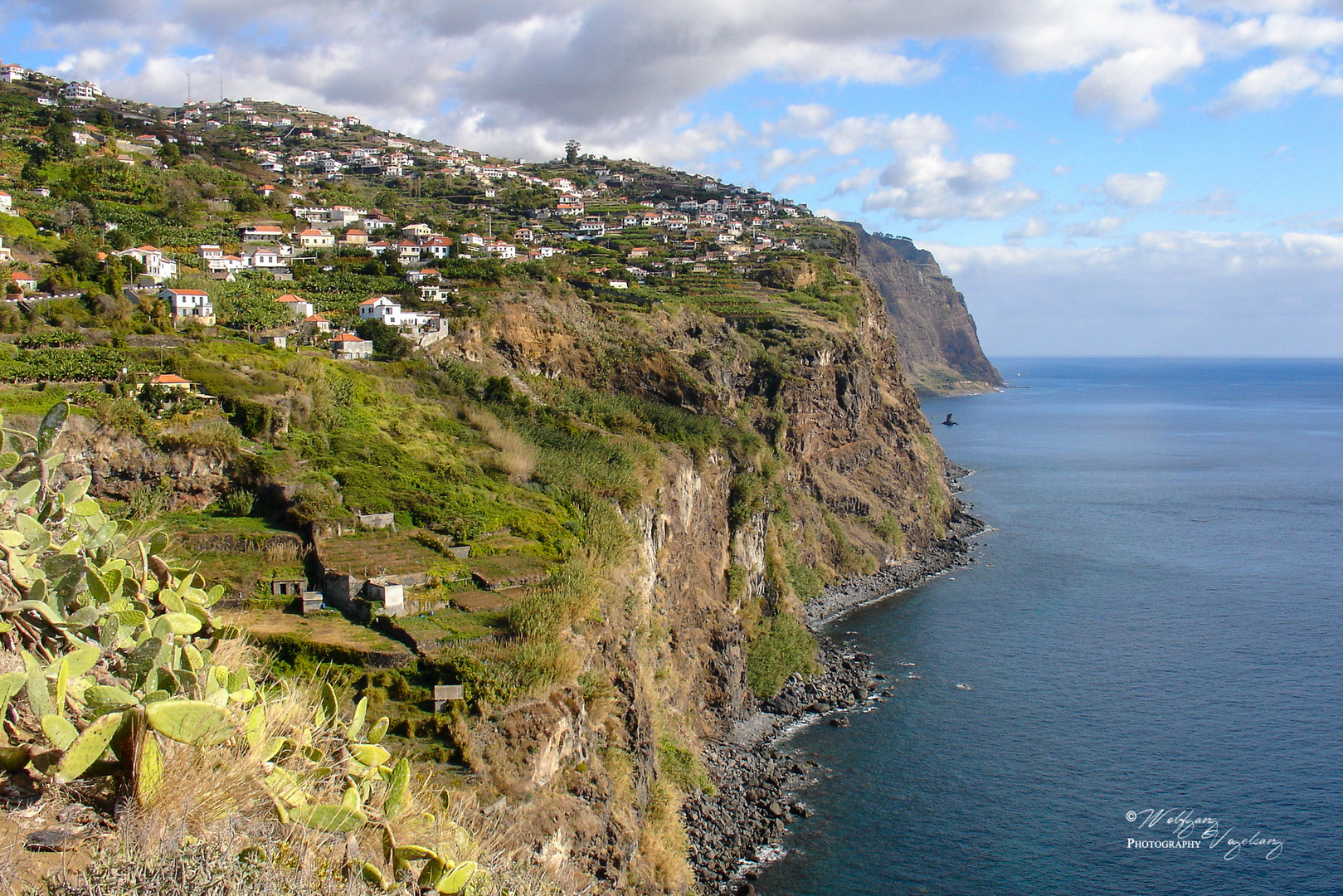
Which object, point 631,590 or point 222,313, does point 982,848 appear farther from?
point 222,313

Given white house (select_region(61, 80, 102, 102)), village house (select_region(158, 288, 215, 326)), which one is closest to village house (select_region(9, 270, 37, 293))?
village house (select_region(158, 288, 215, 326))

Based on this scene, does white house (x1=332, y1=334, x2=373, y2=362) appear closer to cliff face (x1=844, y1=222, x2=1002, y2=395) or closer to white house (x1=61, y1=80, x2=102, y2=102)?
white house (x1=61, y1=80, x2=102, y2=102)

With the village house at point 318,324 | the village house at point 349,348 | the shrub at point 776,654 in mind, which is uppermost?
the village house at point 318,324

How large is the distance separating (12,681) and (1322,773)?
36330 mm

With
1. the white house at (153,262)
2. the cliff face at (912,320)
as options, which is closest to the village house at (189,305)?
the white house at (153,262)

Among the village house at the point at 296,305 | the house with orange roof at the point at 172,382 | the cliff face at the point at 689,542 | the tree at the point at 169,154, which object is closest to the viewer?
the cliff face at the point at 689,542

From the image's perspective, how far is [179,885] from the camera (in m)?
4.45

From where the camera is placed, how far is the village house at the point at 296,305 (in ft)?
136

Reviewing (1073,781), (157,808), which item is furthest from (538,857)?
(1073,781)


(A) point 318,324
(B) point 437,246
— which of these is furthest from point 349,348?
(B) point 437,246

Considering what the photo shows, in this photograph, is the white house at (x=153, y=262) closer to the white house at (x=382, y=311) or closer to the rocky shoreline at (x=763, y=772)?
the white house at (x=382, y=311)

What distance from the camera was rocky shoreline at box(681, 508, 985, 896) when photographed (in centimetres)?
2498

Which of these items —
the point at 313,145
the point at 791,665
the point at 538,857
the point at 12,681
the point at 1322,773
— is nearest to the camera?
the point at 12,681

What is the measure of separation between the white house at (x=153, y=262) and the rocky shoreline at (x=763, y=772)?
115 ft
